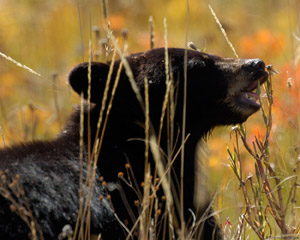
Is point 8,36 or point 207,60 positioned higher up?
point 8,36

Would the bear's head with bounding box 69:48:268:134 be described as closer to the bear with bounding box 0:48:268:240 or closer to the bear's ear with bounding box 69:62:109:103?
the bear with bounding box 0:48:268:240

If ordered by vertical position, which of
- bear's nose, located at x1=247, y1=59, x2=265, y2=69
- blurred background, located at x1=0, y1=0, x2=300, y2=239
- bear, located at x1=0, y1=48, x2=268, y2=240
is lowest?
bear, located at x1=0, y1=48, x2=268, y2=240

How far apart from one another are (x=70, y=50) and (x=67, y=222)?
8185 mm

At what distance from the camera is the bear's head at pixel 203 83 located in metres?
4.16

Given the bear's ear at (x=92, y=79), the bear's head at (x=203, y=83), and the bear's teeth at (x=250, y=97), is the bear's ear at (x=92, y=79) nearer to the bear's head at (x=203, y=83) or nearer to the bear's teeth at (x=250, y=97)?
the bear's head at (x=203, y=83)

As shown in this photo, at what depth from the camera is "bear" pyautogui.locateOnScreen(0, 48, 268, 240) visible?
3.48 m

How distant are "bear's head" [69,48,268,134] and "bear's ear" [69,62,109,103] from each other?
0.51 ft

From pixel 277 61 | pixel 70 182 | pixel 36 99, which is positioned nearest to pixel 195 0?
pixel 277 61

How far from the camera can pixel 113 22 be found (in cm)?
925

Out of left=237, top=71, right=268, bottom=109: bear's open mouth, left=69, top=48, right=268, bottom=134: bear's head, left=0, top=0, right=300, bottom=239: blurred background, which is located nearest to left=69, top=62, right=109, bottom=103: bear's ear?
left=69, top=48, right=268, bottom=134: bear's head

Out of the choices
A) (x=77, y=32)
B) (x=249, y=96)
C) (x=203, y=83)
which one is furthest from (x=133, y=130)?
(x=77, y=32)

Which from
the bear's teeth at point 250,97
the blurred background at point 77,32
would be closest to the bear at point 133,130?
the bear's teeth at point 250,97

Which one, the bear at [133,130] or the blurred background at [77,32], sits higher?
the blurred background at [77,32]

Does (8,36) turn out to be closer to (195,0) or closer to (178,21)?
(178,21)
